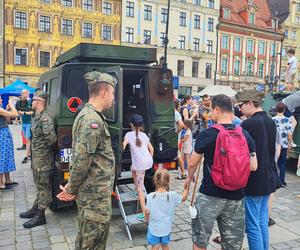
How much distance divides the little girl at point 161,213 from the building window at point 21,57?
32.7m

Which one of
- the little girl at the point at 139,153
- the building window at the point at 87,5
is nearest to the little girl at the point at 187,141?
the little girl at the point at 139,153

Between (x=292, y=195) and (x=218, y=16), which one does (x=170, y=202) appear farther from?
(x=218, y=16)

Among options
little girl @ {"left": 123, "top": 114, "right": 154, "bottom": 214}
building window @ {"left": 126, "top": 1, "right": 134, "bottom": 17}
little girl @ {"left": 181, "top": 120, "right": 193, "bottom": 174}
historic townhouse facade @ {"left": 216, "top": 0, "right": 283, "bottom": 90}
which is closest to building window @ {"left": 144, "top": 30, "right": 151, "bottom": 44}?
building window @ {"left": 126, "top": 1, "right": 134, "bottom": 17}

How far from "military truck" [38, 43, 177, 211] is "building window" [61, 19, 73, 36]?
30.8 metres

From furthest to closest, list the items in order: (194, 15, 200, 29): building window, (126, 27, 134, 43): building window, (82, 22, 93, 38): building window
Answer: (194, 15, 200, 29): building window → (126, 27, 134, 43): building window → (82, 22, 93, 38): building window

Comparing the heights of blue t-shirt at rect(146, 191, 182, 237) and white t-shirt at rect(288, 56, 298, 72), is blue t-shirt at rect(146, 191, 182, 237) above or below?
below

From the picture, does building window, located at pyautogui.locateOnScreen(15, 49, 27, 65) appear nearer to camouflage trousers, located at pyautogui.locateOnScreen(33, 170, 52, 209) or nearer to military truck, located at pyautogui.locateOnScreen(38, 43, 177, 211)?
military truck, located at pyautogui.locateOnScreen(38, 43, 177, 211)

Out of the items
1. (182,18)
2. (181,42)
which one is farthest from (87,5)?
(181,42)

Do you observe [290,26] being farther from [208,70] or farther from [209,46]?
[208,70]

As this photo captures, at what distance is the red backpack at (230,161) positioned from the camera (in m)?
2.89

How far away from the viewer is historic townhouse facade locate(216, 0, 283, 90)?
45291 millimetres

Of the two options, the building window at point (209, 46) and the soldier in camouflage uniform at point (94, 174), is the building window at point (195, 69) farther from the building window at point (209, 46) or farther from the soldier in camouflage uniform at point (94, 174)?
the soldier in camouflage uniform at point (94, 174)

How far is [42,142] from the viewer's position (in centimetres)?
493

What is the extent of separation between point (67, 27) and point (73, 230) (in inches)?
1319
